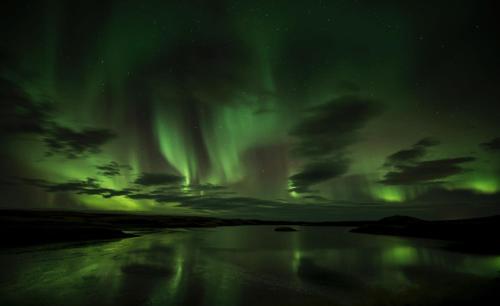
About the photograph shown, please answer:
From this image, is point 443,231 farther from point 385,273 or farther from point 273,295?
point 273,295

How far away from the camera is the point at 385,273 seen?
77.7ft

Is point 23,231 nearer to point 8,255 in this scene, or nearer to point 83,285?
point 8,255

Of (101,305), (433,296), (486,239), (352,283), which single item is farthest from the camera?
(486,239)

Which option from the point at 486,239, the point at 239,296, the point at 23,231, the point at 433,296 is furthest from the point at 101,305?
the point at 486,239

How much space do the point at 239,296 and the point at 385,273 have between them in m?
15.8

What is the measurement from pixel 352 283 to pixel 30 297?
20.5 m

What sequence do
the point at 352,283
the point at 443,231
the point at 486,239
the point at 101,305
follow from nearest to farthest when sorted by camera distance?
1. the point at 101,305
2. the point at 352,283
3. the point at 486,239
4. the point at 443,231

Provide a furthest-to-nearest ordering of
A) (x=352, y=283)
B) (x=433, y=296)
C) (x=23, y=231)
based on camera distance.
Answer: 1. (x=23, y=231)
2. (x=352, y=283)
3. (x=433, y=296)

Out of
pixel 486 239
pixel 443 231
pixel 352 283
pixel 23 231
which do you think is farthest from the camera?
→ pixel 443 231

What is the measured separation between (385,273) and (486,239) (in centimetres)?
4807

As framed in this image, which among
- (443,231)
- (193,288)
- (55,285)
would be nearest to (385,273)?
(193,288)

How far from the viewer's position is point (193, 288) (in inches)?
664

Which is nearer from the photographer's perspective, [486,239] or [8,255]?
[8,255]

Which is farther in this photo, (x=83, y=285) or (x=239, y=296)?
(x=83, y=285)
